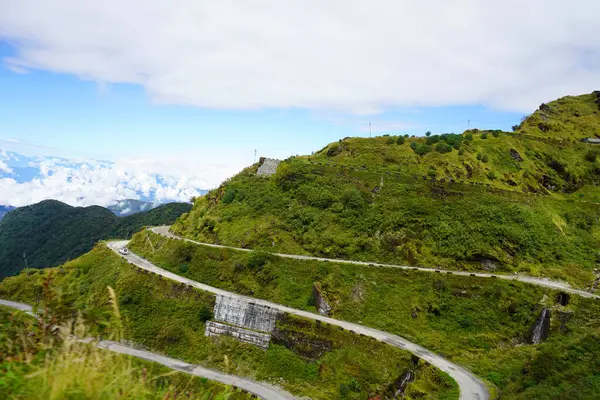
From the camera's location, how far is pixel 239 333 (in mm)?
37406

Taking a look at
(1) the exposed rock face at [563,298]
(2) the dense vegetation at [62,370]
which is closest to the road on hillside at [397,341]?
(1) the exposed rock face at [563,298]

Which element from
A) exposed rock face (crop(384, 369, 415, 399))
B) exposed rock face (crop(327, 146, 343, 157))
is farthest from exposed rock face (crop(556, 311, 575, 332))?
exposed rock face (crop(327, 146, 343, 157))

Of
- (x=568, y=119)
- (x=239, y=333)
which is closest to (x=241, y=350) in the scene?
(x=239, y=333)

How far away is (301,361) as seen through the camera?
111 ft

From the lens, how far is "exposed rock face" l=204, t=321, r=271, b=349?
36.2 metres

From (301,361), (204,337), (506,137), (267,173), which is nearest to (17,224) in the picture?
(267,173)

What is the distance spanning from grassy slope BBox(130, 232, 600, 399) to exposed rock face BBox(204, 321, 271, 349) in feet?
14.5

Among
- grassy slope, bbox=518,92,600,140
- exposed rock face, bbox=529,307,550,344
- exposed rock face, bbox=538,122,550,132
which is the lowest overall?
exposed rock face, bbox=529,307,550,344

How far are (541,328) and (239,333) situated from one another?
89.3 ft

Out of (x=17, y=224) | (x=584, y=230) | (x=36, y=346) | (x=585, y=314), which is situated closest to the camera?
(x=36, y=346)

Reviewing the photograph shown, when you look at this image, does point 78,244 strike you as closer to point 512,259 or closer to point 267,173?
point 267,173

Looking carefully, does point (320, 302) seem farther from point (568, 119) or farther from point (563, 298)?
point (568, 119)

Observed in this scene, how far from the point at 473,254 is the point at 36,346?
138ft

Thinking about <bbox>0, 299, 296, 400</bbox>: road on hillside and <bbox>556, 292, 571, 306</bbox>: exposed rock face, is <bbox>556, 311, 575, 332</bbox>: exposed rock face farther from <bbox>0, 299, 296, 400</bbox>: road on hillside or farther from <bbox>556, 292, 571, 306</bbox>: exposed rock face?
<bbox>0, 299, 296, 400</bbox>: road on hillside
